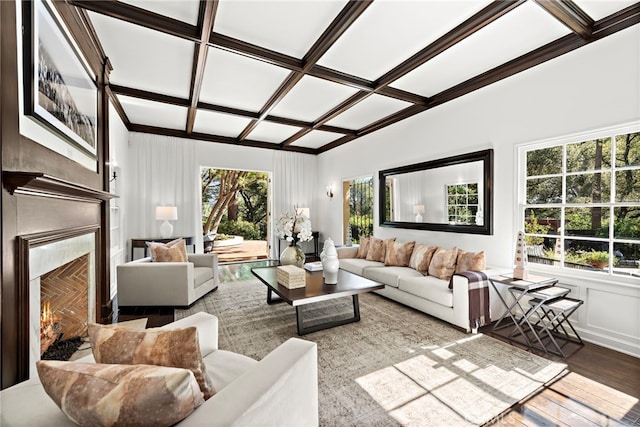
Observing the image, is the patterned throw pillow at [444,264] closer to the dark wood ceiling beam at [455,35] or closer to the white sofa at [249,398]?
the dark wood ceiling beam at [455,35]

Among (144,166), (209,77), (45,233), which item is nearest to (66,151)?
(45,233)

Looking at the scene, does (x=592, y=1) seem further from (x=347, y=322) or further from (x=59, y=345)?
(x=59, y=345)

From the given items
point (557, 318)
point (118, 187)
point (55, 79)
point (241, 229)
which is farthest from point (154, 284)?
point (241, 229)

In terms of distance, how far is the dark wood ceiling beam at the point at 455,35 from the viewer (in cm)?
219

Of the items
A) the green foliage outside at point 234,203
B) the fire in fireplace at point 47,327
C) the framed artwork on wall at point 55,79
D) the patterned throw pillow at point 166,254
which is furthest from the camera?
the green foliage outside at point 234,203

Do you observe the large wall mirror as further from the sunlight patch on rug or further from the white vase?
the white vase

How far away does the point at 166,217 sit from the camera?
521 centimetres

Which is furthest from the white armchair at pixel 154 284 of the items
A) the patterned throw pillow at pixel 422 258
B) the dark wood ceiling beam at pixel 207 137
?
the dark wood ceiling beam at pixel 207 137

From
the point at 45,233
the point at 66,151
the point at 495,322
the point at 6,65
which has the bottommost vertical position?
the point at 495,322

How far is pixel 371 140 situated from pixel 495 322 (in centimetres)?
368

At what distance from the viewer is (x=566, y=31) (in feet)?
8.39

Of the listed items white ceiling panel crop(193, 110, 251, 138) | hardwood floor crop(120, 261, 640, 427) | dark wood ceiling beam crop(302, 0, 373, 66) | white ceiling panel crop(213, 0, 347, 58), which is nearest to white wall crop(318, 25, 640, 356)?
hardwood floor crop(120, 261, 640, 427)

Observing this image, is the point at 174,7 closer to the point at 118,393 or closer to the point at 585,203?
the point at 118,393

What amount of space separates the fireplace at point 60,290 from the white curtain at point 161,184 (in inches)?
118
